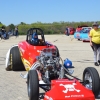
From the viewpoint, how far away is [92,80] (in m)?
5.71

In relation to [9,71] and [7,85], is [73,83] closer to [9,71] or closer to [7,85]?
[7,85]

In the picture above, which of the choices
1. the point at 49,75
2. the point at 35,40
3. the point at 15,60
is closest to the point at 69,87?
the point at 49,75

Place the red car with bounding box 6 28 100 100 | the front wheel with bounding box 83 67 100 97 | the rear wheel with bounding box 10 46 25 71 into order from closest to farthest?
the red car with bounding box 6 28 100 100, the front wheel with bounding box 83 67 100 97, the rear wheel with bounding box 10 46 25 71

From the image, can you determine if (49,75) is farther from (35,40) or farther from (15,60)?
(15,60)

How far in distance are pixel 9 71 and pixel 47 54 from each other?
289 cm

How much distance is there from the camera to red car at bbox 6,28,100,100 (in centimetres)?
499

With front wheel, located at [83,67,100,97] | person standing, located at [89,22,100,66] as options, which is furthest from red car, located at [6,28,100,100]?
person standing, located at [89,22,100,66]

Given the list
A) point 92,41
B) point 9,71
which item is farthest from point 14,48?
point 92,41

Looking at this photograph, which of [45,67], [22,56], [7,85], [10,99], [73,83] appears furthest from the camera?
[22,56]

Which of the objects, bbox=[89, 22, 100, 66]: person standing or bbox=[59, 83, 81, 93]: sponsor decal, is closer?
bbox=[59, 83, 81, 93]: sponsor decal

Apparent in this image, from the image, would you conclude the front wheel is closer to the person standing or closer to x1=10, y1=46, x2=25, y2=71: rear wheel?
x1=10, y1=46, x2=25, y2=71: rear wheel

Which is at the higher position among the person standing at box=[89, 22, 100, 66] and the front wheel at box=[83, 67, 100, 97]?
the person standing at box=[89, 22, 100, 66]

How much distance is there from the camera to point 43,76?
6.56 metres

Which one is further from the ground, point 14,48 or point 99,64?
point 14,48
